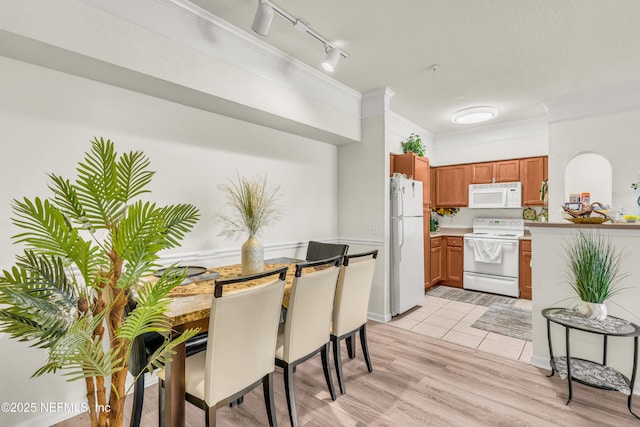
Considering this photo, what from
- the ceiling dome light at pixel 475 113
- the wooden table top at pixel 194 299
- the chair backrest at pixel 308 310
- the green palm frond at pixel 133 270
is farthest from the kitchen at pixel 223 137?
the green palm frond at pixel 133 270

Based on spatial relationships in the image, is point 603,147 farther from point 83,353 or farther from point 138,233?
point 83,353

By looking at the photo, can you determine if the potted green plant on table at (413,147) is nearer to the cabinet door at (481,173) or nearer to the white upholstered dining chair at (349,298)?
the cabinet door at (481,173)

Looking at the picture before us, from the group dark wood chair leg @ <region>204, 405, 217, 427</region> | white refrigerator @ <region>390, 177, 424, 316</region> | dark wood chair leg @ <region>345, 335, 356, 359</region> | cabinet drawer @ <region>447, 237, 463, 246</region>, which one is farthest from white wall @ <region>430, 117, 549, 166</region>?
dark wood chair leg @ <region>204, 405, 217, 427</region>

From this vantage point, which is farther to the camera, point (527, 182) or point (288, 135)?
point (527, 182)

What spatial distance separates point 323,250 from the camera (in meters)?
3.21

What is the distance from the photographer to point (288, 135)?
3.43 m

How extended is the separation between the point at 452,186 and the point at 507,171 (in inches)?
34.9

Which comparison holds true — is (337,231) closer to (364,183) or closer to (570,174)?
(364,183)

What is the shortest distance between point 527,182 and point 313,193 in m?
3.44

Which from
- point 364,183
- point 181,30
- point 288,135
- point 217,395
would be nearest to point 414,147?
point 364,183

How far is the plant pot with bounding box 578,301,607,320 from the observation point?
84.3 inches

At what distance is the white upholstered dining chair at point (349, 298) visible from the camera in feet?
7.22

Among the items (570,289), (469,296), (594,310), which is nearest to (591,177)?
(469,296)

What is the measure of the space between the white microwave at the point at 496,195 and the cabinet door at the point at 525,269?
64 centimetres
